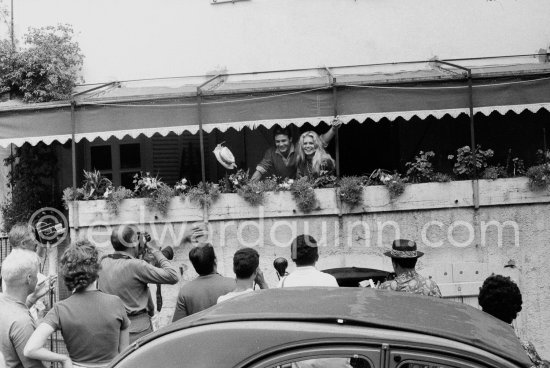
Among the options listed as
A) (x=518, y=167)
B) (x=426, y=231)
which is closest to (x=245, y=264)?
(x=426, y=231)

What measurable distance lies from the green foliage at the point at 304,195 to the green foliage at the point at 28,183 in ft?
13.3

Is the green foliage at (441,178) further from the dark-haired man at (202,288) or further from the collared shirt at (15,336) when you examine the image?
the collared shirt at (15,336)

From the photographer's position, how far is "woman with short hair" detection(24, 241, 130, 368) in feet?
15.8

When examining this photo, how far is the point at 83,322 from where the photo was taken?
16.1 feet

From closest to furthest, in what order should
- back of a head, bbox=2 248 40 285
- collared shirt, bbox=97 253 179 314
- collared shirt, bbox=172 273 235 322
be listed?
back of a head, bbox=2 248 40 285 → collared shirt, bbox=172 273 235 322 → collared shirt, bbox=97 253 179 314

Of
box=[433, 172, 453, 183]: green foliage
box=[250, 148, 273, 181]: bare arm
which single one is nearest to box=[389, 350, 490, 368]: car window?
box=[433, 172, 453, 183]: green foliage

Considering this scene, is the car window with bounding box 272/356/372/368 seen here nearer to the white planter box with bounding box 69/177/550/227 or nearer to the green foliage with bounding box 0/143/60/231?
the white planter box with bounding box 69/177/550/227

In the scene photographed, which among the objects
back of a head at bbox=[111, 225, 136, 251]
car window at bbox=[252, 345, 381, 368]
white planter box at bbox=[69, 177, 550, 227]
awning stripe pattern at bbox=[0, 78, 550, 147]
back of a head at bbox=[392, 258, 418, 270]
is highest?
awning stripe pattern at bbox=[0, 78, 550, 147]

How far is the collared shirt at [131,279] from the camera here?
6207mm

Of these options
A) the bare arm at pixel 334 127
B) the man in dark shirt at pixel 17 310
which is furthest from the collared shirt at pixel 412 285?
the bare arm at pixel 334 127

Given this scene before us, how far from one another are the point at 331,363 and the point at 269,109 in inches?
273

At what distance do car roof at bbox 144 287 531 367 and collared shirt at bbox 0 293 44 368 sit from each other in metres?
1.58

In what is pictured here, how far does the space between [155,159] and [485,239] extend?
5.15 metres

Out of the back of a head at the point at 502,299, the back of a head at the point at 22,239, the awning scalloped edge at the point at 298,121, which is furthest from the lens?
the awning scalloped edge at the point at 298,121
